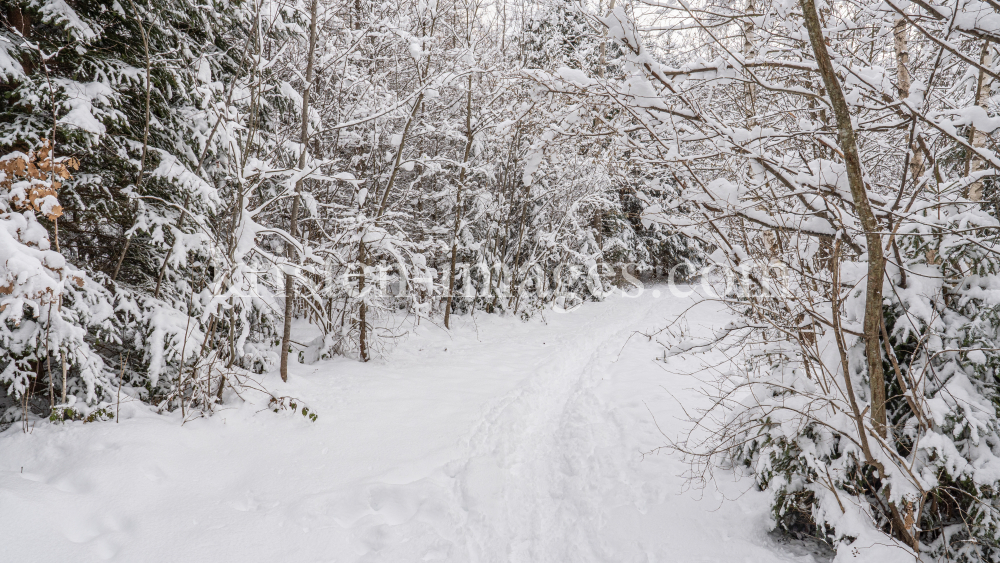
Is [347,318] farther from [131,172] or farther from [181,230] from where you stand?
[131,172]

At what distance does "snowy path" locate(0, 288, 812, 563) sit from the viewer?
257 centimetres

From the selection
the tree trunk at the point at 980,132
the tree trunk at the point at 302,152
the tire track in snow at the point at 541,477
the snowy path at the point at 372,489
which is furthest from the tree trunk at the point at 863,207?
the tree trunk at the point at 302,152

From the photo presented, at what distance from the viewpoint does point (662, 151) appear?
2729mm

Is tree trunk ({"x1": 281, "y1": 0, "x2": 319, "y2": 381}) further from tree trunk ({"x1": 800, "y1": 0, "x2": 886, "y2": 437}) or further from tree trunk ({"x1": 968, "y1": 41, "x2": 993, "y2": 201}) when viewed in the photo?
tree trunk ({"x1": 968, "y1": 41, "x2": 993, "y2": 201})

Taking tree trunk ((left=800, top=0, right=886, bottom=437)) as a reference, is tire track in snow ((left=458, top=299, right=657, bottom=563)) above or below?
below

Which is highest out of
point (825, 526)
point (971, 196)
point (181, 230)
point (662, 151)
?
point (662, 151)

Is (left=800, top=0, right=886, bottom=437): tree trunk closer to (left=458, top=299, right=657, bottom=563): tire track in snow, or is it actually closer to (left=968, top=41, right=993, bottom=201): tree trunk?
(left=968, top=41, right=993, bottom=201): tree trunk

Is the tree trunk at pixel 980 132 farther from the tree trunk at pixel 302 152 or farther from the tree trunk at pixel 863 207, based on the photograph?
the tree trunk at pixel 302 152

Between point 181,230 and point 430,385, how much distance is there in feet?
10.7

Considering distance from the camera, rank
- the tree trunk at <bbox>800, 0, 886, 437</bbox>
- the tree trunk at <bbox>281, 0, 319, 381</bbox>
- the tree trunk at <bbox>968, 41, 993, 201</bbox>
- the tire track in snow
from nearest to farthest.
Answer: the tree trunk at <bbox>800, 0, 886, 437</bbox>, the tree trunk at <bbox>968, 41, 993, 201</bbox>, the tire track in snow, the tree trunk at <bbox>281, 0, 319, 381</bbox>

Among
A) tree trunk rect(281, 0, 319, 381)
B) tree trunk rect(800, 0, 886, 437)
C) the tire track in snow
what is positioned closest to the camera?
tree trunk rect(800, 0, 886, 437)

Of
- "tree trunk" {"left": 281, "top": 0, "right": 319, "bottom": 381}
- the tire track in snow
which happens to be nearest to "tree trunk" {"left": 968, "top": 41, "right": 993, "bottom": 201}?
the tire track in snow

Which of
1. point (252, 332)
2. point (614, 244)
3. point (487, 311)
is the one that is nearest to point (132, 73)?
point (252, 332)

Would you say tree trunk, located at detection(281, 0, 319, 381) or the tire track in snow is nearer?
the tire track in snow
